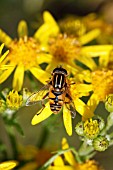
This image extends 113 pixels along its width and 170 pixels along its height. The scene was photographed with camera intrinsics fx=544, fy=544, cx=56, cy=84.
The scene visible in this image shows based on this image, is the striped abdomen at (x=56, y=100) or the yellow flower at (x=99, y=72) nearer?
the striped abdomen at (x=56, y=100)

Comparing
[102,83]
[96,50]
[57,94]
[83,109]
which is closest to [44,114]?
[57,94]

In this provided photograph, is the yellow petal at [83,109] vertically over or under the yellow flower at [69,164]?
over

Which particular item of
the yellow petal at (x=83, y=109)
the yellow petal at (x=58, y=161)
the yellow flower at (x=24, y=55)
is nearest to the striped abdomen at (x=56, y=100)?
the yellow petal at (x=83, y=109)

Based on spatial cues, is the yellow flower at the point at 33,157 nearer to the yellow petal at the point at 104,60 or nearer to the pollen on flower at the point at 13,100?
the pollen on flower at the point at 13,100

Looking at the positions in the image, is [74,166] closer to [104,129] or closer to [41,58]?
[104,129]

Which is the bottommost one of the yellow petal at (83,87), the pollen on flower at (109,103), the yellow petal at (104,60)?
the pollen on flower at (109,103)

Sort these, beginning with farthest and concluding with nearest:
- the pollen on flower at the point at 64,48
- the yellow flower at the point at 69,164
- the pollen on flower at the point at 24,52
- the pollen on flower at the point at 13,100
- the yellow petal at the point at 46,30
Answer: the yellow petal at the point at 46,30 → the pollen on flower at the point at 64,48 → the pollen on flower at the point at 24,52 → the yellow flower at the point at 69,164 → the pollen on flower at the point at 13,100

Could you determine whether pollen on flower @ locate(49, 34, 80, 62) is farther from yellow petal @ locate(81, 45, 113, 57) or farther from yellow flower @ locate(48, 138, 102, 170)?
yellow flower @ locate(48, 138, 102, 170)

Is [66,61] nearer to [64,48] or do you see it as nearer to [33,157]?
[64,48]
